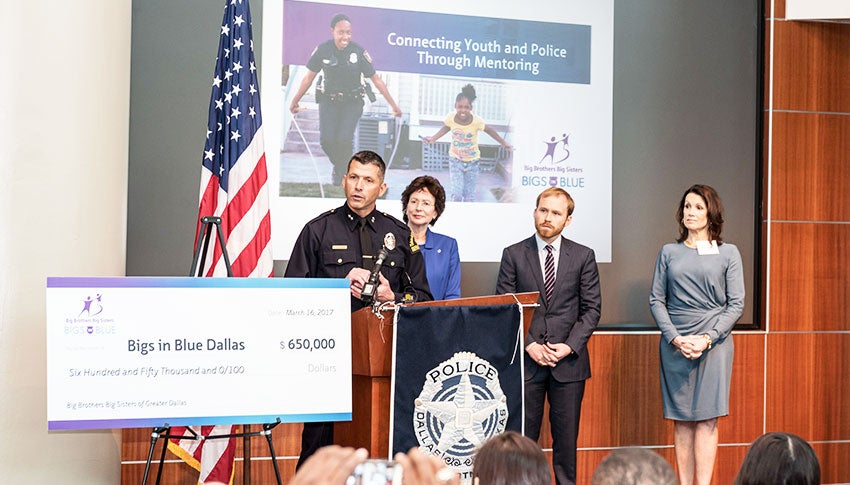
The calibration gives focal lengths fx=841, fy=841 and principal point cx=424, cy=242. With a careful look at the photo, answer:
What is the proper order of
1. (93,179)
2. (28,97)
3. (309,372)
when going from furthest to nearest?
(93,179), (309,372), (28,97)

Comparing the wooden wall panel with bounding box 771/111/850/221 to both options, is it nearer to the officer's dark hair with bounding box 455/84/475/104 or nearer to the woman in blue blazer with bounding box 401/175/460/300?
the officer's dark hair with bounding box 455/84/475/104

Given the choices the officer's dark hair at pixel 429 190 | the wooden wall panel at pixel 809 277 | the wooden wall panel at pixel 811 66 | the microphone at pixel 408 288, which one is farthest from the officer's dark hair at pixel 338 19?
the wooden wall panel at pixel 809 277

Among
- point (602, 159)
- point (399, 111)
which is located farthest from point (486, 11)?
point (602, 159)

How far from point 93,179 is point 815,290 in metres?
4.87

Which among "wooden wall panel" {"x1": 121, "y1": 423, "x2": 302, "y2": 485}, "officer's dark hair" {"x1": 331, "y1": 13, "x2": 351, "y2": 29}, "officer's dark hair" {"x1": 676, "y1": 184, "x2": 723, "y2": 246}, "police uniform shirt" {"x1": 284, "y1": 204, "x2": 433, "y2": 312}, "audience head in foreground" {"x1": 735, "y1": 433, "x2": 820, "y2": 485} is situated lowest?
"wooden wall panel" {"x1": 121, "y1": 423, "x2": 302, "y2": 485}

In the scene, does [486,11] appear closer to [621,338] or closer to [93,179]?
[621,338]

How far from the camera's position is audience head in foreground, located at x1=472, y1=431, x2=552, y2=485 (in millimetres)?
1728

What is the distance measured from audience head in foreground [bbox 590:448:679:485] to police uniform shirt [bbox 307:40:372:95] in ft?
13.2

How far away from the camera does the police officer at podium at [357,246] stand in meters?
4.09

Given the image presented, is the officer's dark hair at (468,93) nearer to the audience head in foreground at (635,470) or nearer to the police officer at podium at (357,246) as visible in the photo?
the police officer at podium at (357,246)

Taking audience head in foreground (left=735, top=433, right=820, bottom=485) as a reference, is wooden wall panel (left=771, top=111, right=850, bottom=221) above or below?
above

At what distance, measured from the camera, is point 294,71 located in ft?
17.5

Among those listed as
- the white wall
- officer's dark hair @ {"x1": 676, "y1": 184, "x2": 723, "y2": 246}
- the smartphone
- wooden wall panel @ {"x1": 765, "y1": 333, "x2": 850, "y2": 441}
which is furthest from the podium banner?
wooden wall panel @ {"x1": 765, "y1": 333, "x2": 850, "y2": 441}

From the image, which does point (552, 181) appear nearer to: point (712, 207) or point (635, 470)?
point (712, 207)
